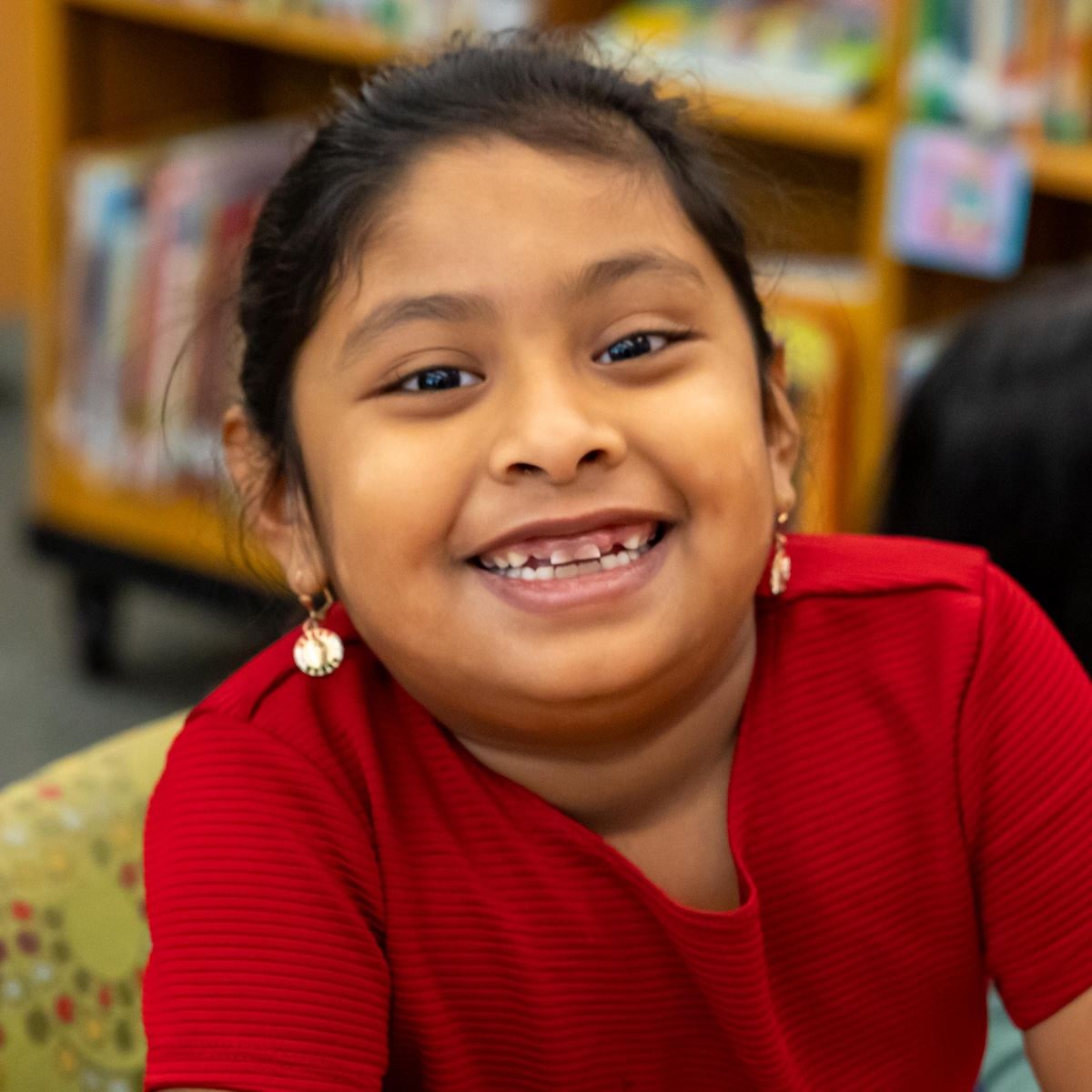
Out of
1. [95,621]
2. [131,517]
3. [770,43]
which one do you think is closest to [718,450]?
[770,43]

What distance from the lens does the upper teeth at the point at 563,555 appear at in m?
0.89

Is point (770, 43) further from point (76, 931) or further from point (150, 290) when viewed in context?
point (76, 931)

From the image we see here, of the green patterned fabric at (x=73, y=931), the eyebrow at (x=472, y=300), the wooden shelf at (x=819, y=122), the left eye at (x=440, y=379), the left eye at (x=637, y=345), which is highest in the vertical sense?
the wooden shelf at (x=819, y=122)

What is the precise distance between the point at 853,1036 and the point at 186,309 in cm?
175

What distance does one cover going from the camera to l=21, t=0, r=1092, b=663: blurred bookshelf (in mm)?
2107

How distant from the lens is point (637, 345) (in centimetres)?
92

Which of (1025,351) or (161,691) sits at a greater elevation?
(1025,351)

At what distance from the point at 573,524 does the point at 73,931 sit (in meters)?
0.43

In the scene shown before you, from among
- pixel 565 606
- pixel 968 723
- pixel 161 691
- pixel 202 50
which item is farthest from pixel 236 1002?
pixel 202 50

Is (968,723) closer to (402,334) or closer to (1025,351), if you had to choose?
(402,334)

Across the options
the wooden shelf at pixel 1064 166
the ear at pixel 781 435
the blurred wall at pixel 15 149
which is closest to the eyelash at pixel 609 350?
the ear at pixel 781 435

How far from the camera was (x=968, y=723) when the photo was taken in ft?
3.34

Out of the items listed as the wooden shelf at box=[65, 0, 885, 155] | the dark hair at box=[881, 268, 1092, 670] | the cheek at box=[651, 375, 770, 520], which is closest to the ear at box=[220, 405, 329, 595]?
the cheek at box=[651, 375, 770, 520]

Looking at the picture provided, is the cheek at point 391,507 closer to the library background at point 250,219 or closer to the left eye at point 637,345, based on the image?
the left eye at point 637,345
